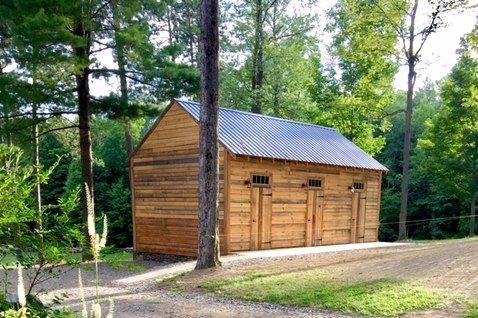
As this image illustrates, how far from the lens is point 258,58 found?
27031mm

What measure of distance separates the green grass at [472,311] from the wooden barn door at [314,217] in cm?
910

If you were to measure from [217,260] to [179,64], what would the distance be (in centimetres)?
651

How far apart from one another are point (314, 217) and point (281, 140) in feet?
9.60

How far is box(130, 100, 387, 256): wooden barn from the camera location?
1396cm

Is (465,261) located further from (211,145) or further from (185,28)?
(185,28)

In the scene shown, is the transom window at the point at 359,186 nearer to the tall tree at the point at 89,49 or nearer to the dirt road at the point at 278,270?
the dirt road at the point at 278,270

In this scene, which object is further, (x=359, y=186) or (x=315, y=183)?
(x=359, y=186)

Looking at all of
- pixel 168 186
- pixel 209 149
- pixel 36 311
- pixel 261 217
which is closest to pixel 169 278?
pixel 209 149

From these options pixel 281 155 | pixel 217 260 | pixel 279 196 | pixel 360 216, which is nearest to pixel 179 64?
pixel 281 155

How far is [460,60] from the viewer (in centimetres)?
2577

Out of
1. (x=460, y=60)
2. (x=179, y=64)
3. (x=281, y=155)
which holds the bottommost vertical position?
(x=281, y=155)

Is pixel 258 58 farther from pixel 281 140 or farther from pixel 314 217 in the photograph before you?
pixel 314 217

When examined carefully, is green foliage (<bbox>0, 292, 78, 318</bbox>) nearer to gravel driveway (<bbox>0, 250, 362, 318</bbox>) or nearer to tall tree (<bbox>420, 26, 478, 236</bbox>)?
gravel driveway (<bbox>0, 250, 362, 318</bbox>)

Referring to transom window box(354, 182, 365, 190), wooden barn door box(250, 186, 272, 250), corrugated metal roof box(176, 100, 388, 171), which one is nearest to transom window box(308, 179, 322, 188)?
corrugated metal roof box(176, 100, 388, 171)
